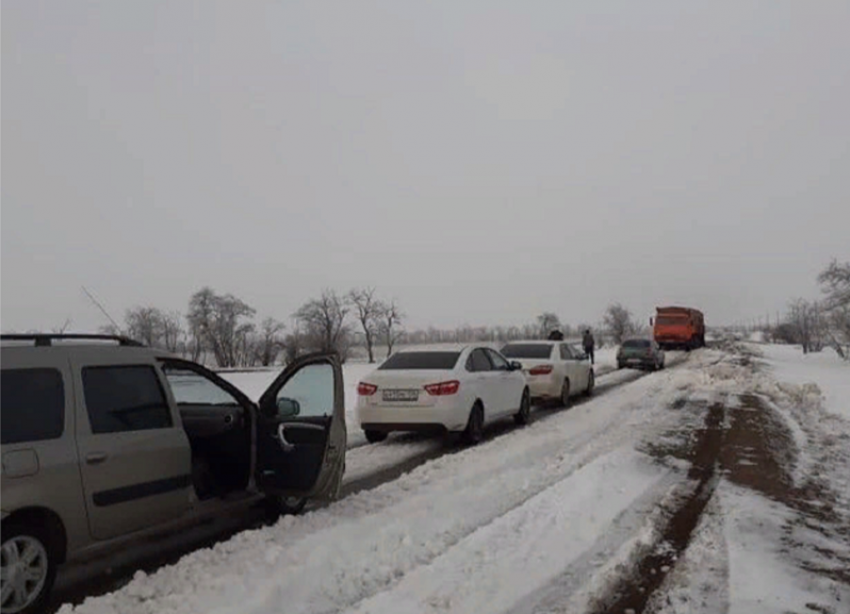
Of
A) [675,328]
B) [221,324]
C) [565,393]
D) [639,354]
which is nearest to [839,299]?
[675,328]

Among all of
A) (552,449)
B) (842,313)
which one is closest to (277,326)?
(842,313)

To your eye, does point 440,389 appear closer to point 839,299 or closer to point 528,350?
point 528,350

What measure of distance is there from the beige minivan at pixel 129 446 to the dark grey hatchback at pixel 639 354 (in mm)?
25674

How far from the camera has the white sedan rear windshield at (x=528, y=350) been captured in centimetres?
1627

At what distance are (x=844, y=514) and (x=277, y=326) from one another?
97.5 metres

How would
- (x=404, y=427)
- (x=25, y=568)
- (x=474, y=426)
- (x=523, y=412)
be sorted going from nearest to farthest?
1. (x=25, y=568)
2. (x=404, y=427)
3. (x=474, y=426)
4. (x=523, y=412)

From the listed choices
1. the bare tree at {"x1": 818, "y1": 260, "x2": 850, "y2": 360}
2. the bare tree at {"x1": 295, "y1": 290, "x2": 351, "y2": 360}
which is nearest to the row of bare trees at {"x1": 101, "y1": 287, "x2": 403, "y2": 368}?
the bare tree at {"x1": 295, "y1": 290, "x2": 351, "y2": 360}

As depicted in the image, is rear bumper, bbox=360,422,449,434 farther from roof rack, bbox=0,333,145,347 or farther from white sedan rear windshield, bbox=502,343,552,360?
white sedan rear windshield, bbox=502,343,552,360

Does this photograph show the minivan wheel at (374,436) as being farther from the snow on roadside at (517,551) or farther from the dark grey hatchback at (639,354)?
the dark grey hatchback at (639,354)

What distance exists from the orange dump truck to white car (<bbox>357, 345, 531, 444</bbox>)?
141 feet

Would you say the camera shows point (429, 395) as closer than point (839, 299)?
Yes

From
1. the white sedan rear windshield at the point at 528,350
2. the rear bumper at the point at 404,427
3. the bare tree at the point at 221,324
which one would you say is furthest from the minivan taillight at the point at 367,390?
the bare tree at the point at 221,324

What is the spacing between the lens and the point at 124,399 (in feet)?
15.7

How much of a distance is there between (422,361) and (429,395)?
1021mm
